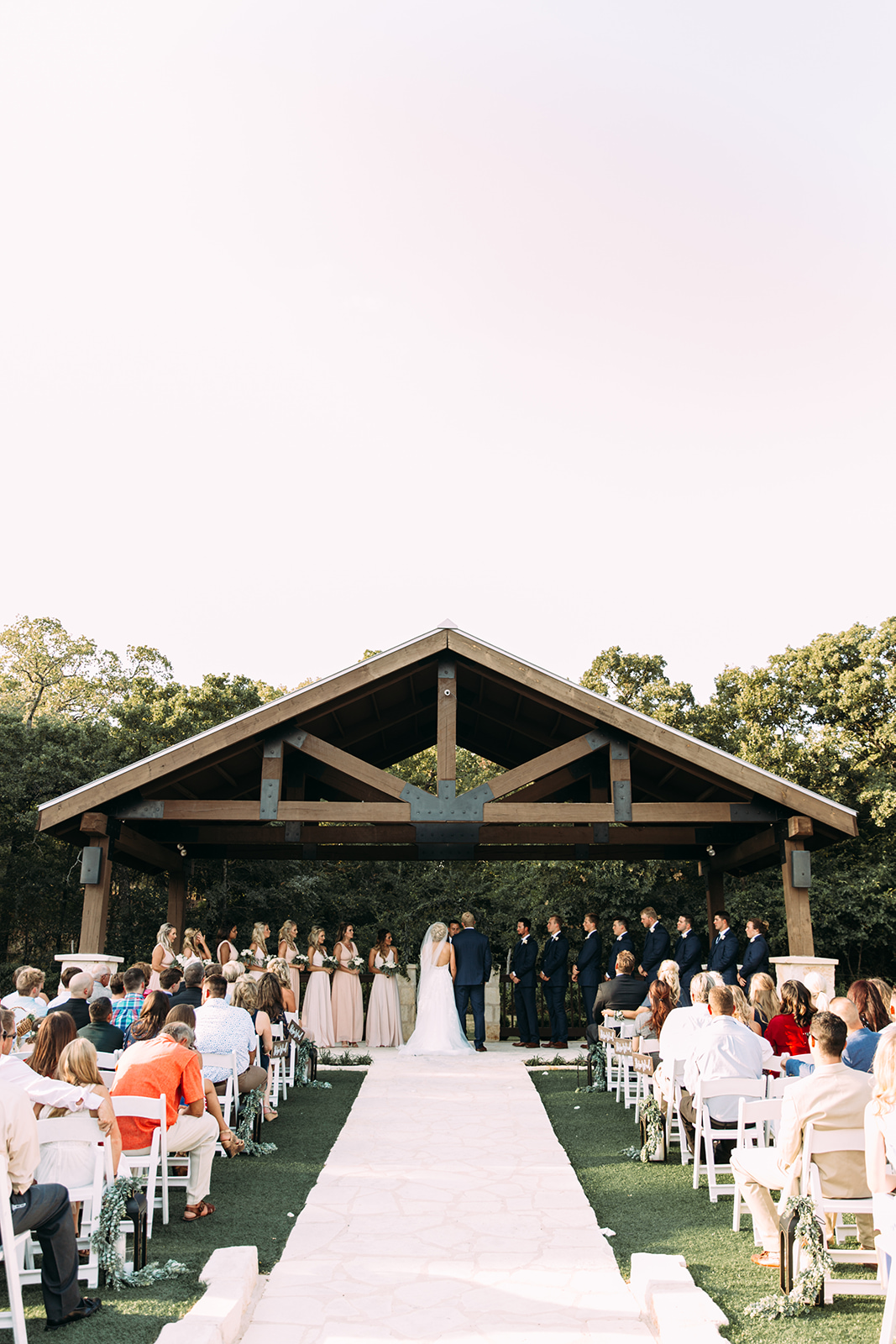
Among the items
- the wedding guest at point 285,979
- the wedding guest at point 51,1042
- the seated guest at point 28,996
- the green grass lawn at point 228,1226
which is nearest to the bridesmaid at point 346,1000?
the wedding guest at point 285,979

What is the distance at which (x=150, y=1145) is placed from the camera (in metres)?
5.24

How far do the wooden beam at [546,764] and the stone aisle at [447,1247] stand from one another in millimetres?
3410

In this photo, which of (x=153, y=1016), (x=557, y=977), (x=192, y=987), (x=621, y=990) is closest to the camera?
(x=153, y=1016)

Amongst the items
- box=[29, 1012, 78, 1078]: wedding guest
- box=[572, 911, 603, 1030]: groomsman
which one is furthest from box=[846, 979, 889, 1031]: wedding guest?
box=[572, 911, 603, 1030]: groomsman

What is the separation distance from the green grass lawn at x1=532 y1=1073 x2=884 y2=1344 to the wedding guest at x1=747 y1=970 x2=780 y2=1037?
1.23 metres

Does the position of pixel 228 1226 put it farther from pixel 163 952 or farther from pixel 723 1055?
pixel 163 952

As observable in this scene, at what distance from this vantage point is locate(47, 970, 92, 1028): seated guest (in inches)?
271

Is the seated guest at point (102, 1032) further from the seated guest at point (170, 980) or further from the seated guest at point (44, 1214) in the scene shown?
the seated guest at point (44, 1214)

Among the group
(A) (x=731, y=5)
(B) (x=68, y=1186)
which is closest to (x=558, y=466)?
(A) (x=731, y=5)

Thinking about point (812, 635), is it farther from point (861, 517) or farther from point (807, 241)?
point (807, 241)

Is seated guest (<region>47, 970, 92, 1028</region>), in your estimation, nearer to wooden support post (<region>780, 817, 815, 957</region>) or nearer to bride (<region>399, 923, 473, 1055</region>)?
bride (<region>399, 923, 473, 1055</region>)

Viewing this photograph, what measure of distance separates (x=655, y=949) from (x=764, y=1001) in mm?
4454

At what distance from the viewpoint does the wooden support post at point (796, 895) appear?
10312 mm

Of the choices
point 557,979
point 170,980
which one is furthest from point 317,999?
point 170,980
